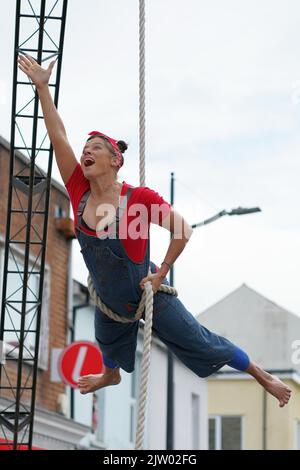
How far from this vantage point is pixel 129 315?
23.6 ft

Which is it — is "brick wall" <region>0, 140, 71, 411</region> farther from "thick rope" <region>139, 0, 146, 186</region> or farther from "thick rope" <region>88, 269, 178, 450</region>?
"thick rope" <region>88, 269, 178, 450</region>

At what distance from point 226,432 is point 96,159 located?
29829mm

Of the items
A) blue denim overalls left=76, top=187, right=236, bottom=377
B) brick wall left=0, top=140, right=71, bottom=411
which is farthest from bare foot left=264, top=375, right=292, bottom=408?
brick wall left=0, top=140, right=71, bottom=411

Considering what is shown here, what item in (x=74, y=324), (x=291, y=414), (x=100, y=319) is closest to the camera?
(x=100, y=319)

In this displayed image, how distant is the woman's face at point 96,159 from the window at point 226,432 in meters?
29.4

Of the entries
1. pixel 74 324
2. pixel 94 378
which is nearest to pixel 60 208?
pixel 74 324

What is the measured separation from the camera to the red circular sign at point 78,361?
19.7 m

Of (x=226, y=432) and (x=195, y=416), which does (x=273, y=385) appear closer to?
(x=195, y=416)

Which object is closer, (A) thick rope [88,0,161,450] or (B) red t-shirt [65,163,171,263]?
(A) thick rope [88,0,161,450]

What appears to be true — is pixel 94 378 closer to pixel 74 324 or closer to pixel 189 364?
pixel 189 364

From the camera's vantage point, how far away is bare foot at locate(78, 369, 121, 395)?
25.3ft

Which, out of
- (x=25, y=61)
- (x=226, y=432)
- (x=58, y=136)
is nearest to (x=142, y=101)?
(x=58, y=136)

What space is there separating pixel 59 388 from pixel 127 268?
1457 centimetres

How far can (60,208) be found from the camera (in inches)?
840
